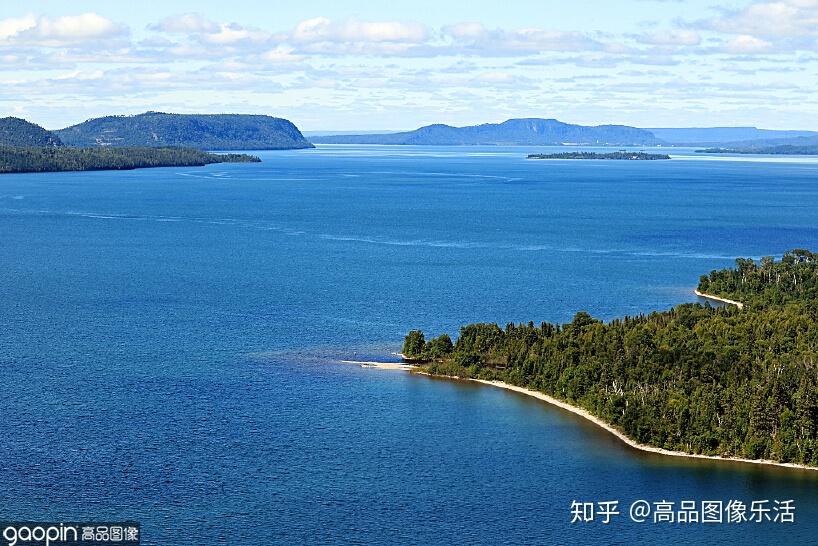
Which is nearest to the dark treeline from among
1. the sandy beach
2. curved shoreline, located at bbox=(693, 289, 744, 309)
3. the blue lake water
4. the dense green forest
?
curved shoreline, located at bbox=(693, 289, 744, 309)

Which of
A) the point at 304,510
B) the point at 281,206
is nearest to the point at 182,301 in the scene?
the point at 304,510

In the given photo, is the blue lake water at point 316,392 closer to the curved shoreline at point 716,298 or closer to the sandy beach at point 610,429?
the sandy beach at point 610,429

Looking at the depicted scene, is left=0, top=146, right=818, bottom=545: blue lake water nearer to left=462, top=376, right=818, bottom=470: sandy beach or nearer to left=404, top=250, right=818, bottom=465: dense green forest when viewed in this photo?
left=462, top=376, right=818, bottom=470: sandy beach

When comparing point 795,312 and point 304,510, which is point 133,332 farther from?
point 795,312

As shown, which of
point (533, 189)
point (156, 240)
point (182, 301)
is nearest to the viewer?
point (182, 301)

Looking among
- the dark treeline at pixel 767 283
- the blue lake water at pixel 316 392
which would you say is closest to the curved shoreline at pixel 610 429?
the blue lake water at pixel 316 392
